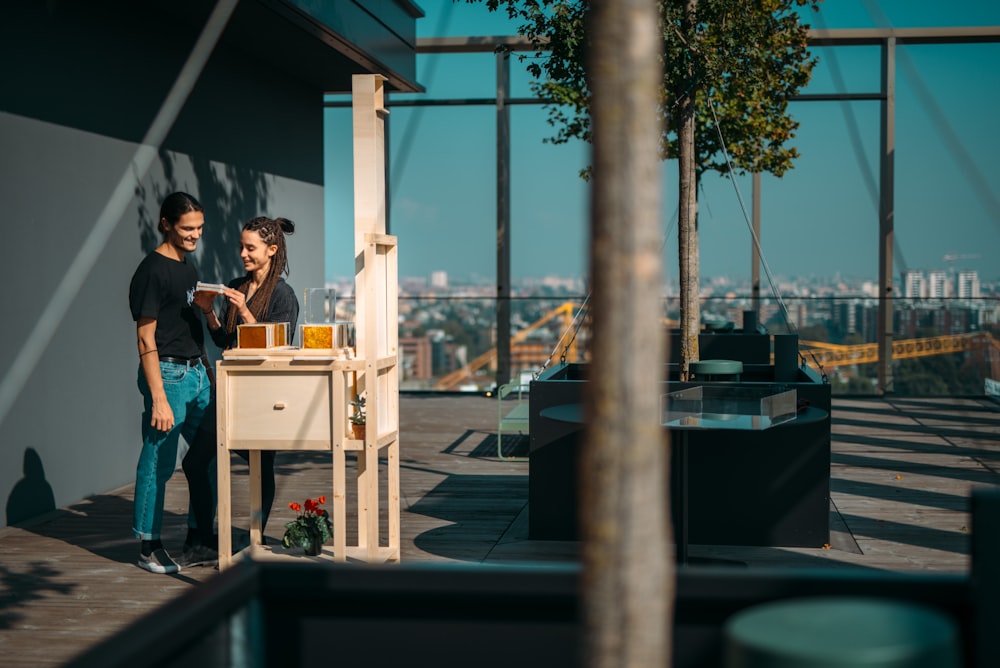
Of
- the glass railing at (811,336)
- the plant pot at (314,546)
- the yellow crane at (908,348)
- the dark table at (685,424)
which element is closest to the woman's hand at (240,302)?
the plant pot at (314,546)

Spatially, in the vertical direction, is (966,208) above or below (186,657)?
above

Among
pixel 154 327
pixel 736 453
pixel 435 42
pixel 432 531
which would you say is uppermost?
pixel 435 42

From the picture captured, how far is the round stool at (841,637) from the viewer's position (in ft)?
4.82

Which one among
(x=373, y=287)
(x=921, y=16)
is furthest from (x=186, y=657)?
(x=921, y=16)

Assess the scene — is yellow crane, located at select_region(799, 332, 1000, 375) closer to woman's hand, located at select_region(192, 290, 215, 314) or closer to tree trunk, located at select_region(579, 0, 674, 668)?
woman's hand, located at select_region(192, 290, 215, 314)

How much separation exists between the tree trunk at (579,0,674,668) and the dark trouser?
11.9 ft

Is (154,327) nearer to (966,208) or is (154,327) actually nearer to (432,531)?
(432,531)

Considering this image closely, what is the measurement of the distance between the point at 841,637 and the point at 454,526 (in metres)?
4.28

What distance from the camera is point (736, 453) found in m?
Result: 5.18

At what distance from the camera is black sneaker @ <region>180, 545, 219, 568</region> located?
4922 mm

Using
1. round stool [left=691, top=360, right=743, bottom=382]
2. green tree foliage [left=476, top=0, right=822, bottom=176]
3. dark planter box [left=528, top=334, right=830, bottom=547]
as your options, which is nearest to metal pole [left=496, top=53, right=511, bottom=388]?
green tree foliage [left=476, top=0, right=822, bottom=176]

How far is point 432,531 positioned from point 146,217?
120 inches

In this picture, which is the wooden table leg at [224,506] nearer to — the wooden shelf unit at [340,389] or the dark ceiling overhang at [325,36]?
the wooden shelf unit at [340,389]

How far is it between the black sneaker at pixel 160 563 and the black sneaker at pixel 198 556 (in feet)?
0.30
